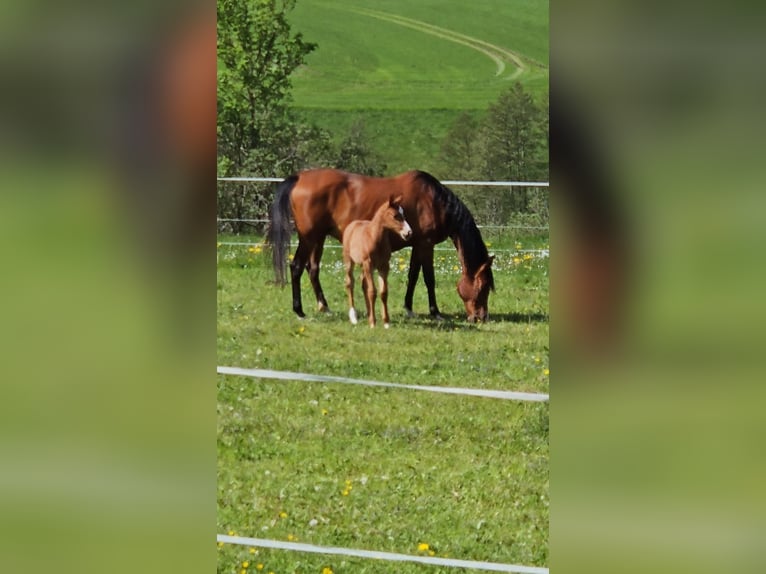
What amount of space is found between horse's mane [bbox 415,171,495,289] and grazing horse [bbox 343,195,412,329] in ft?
0.28

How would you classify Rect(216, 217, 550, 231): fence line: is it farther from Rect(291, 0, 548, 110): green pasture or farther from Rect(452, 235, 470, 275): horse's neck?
Rect(291, 0, 548, 110): green pasture

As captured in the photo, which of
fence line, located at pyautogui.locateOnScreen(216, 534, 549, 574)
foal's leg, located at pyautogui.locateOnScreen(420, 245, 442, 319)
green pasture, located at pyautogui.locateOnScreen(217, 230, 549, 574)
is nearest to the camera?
fence line, located at pyautogui.locateOnScreen(216, 534, 549, 574)

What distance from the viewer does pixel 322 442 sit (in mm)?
2553

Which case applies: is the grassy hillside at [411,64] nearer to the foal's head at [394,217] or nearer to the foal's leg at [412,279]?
the foal's head at [394,217]

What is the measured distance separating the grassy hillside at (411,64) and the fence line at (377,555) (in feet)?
2.89

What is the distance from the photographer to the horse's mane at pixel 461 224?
8.05 ft

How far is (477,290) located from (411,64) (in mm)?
540

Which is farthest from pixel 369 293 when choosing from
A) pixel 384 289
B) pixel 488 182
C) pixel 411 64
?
pixel 411 64

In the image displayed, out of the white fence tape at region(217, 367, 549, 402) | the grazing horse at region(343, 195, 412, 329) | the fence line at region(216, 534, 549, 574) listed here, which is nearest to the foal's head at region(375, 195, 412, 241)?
the grazing horse at region(343, 195, 412, 329)

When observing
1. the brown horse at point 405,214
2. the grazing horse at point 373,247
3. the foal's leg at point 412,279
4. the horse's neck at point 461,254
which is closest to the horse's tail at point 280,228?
the brown horse at point 405,214

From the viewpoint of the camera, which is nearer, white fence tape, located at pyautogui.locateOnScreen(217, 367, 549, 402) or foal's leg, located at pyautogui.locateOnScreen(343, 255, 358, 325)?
white fence tape, located at pyautogui.locateOnScreen(217, 367, 549, 402)

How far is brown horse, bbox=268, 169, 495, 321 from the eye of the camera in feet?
8.10
